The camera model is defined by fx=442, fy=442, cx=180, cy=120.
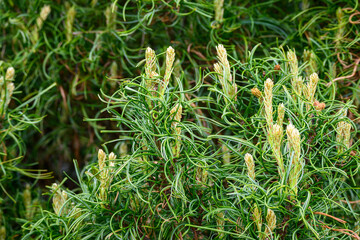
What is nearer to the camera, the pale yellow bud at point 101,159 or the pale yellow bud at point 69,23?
the pale yellow bud at point 101,159

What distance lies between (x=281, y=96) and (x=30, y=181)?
0.70 meters

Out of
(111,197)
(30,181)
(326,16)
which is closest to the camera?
(111,197)

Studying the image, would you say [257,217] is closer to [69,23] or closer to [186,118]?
[186,118]

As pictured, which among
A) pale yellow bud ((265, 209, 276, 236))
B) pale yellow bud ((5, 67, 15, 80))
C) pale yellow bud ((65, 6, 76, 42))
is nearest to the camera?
pale yellow bud ((265, 209, 276, 236))

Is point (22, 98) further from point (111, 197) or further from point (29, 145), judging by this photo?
point (111, 197)

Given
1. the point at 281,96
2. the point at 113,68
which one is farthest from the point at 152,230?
the point at 113,68

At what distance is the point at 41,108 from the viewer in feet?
3.43

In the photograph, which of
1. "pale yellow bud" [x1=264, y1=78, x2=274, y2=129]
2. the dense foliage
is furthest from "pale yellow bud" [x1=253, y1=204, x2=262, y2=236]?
"pale yellow bud" [x1=264, y1=78, x2=274, y2=129]

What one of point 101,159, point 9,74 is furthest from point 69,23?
point 101,159

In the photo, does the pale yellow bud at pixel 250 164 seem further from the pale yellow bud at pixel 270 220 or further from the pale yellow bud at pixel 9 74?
the pale yellow bud at pixel 9 74

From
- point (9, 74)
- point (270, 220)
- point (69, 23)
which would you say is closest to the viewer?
point (270, 220)

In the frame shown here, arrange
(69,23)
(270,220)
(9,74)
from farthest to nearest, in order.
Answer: (69,23) < (9,74) < (270,220)

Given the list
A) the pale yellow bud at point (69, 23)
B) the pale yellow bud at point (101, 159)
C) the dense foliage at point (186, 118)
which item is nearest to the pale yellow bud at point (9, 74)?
the dense foliage at point (186, 118)

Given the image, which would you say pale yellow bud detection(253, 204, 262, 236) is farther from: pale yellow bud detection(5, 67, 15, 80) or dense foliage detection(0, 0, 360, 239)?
pale yellow bud detection(5, 67, 15, 80)
